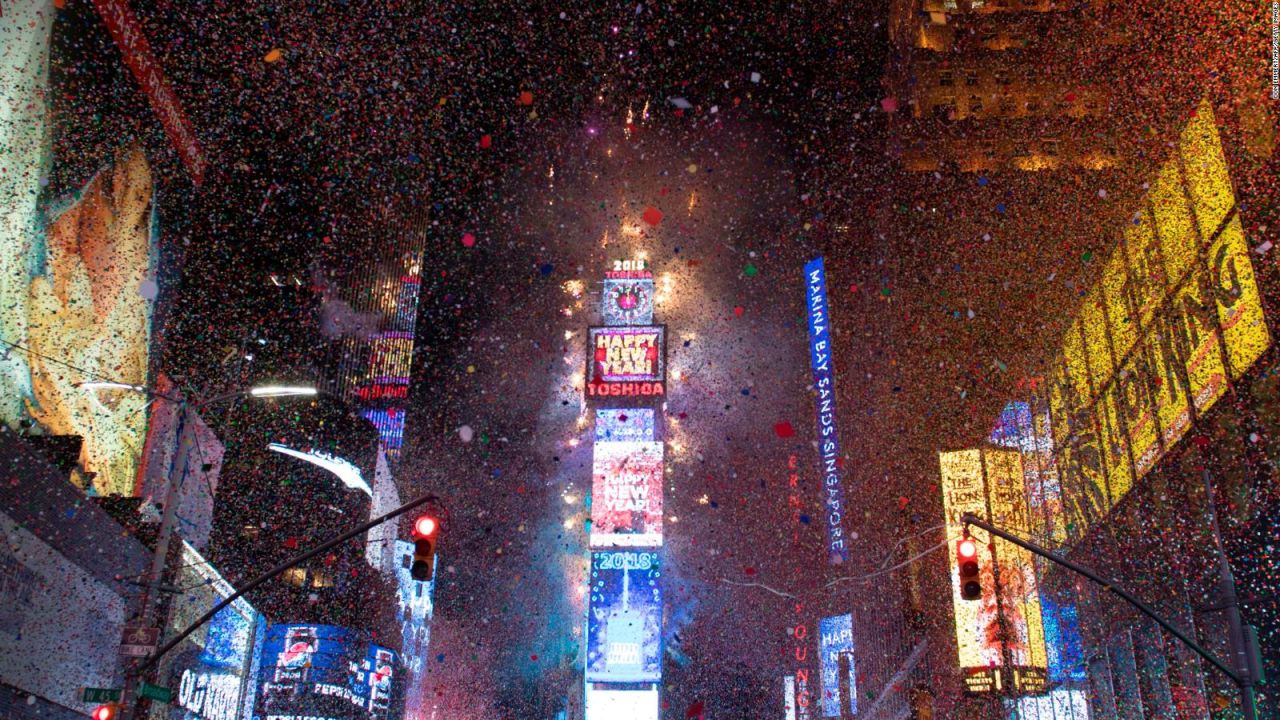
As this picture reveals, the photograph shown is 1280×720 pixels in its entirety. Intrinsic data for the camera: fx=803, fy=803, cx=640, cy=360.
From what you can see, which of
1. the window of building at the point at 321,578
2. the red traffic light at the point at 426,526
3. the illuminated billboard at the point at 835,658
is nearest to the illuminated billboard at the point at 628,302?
the illuminated billboard at the point at 835,658

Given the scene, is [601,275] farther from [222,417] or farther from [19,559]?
[19,559]

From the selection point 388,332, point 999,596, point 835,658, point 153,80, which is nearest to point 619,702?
point 835,658

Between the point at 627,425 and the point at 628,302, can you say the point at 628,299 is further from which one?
the point at 627,425

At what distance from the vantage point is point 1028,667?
19.5m

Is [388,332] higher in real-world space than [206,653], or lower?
higher

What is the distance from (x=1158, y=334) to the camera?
1312cm

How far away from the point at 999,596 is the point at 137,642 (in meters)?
19.2

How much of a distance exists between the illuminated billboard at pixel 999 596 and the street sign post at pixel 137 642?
17.5 m

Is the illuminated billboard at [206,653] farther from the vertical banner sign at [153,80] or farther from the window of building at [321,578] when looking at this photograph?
the vertical banner sign at [153,80]

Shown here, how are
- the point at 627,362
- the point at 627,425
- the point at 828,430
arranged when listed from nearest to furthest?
the point at 828,430 → the point at 627,425 → the point at 627,362

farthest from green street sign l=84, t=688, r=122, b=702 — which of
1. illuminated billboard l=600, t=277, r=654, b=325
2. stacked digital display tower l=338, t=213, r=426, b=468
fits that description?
stacked digital display tower l=338, t=213, r=426, b=468

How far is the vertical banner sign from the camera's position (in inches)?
727

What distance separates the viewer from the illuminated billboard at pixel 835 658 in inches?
1199

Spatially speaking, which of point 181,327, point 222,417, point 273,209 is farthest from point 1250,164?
point 273,209
